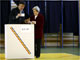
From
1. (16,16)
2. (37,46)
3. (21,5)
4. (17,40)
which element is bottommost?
(37,46)

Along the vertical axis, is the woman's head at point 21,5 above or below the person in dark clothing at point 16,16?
above

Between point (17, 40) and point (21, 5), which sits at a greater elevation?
point (21, 5)

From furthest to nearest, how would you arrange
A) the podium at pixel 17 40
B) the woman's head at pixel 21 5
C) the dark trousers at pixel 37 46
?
the dark trousers at pixel 37 46 → the woman's head at pixel 21 5 → the podium at pixel 17 40

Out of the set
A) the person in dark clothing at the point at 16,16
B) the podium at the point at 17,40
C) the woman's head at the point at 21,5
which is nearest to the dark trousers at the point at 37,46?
the podium at the point at 17,40

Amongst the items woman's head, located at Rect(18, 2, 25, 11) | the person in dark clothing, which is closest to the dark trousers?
the person in dark clothing

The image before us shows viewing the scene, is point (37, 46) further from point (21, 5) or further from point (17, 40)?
point (21, 5)

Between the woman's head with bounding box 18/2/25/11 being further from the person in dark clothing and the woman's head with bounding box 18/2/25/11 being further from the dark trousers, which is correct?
the dark trousers

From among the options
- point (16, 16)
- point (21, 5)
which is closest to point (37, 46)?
point (16, 16)

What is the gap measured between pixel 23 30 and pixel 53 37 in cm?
429

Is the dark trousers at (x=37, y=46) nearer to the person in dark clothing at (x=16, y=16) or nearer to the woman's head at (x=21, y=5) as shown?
the person in dark clothing at (x=16, y=16)

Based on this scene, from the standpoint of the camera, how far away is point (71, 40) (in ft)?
26.5

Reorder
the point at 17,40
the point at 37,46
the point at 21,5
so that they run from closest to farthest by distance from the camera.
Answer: the point at 17,40, the point at 21,5, the point at 37,46

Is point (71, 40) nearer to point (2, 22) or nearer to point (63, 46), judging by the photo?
point (63, 46)

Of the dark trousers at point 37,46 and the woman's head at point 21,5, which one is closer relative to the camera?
the woman's head at point 21,5
